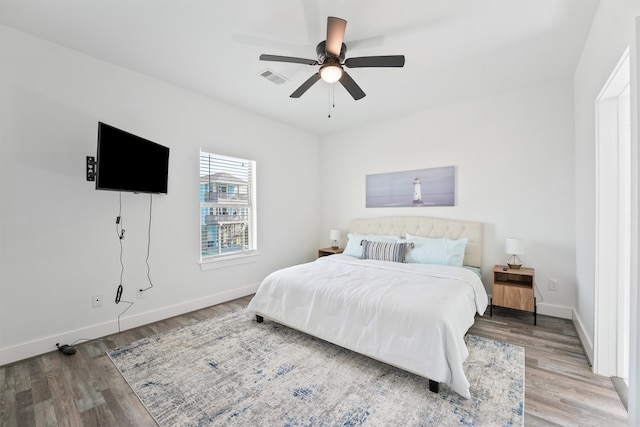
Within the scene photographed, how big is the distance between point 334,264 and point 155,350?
6.77 ft

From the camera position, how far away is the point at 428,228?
4.01m

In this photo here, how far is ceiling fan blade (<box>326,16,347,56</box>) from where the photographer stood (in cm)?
187

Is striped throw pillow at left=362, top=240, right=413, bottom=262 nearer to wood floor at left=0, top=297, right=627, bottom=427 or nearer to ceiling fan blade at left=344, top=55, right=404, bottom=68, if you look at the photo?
wood floor at left=0, top=297, right=627, bottom=427

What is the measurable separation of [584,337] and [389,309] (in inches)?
76.7

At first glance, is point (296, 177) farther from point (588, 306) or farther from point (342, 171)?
point (588, 306)

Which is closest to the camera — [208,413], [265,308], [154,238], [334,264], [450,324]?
[208,413]

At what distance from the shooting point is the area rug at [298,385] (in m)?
1.69

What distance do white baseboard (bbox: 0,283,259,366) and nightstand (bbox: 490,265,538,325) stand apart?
133 inches

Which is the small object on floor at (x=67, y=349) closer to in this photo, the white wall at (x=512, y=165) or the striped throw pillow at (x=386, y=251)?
the striped throw pillow at (x=386, y=251)

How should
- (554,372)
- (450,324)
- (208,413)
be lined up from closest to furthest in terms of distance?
(208,413) < (450,324) < (554,372)

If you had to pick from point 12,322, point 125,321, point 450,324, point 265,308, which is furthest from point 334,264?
point 12,322

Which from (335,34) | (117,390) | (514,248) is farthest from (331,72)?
(117,390)

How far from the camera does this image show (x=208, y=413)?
68.3 inches

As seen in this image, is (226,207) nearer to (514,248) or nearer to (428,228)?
(428,228)
